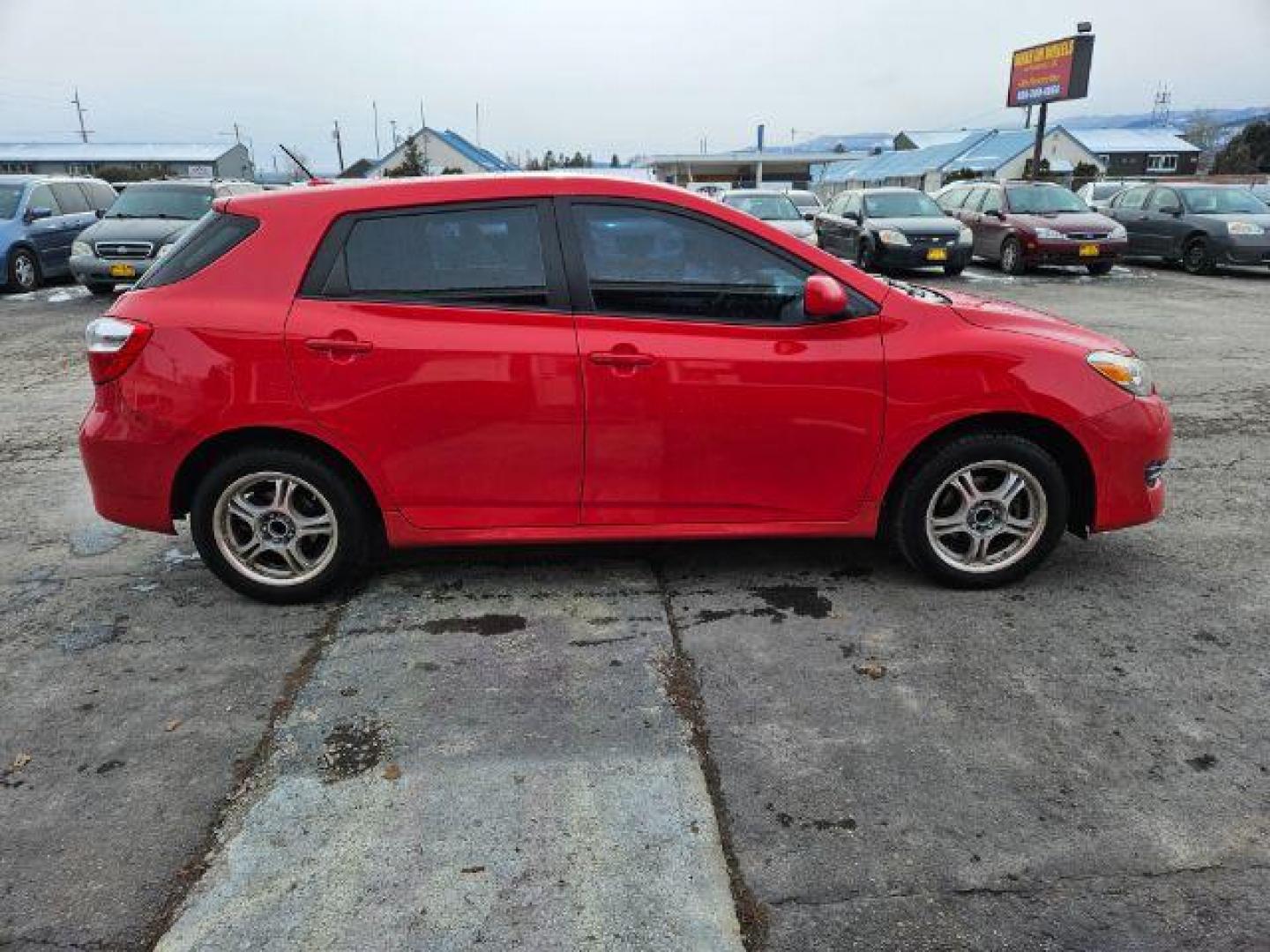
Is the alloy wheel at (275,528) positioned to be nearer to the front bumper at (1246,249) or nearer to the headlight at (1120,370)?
the headlight at (1120,370)

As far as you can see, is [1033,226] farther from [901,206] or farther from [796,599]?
[796,599]

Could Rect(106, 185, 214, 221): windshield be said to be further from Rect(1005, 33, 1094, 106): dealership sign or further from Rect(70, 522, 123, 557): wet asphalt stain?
Rect(1005, 33, 1094, 106): dealership sign

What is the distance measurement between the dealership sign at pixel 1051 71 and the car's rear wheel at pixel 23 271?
114ft

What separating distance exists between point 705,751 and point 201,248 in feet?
9.08


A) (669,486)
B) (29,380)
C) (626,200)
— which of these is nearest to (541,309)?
(626,200)

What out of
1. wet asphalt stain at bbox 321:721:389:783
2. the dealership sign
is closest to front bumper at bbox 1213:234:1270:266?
wet asphalt stain at bbox 321:721:389:783

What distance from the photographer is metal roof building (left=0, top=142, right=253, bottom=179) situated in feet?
228

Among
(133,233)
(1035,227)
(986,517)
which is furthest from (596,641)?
(1035,227)

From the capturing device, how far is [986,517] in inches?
152

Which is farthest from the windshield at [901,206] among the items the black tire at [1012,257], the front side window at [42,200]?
the front side window at [42,200]

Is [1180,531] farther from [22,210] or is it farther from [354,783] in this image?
[22,210]

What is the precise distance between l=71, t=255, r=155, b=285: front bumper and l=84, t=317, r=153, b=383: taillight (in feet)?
33.5

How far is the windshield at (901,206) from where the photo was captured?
16.5 m

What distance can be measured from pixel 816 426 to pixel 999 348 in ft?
2.60
